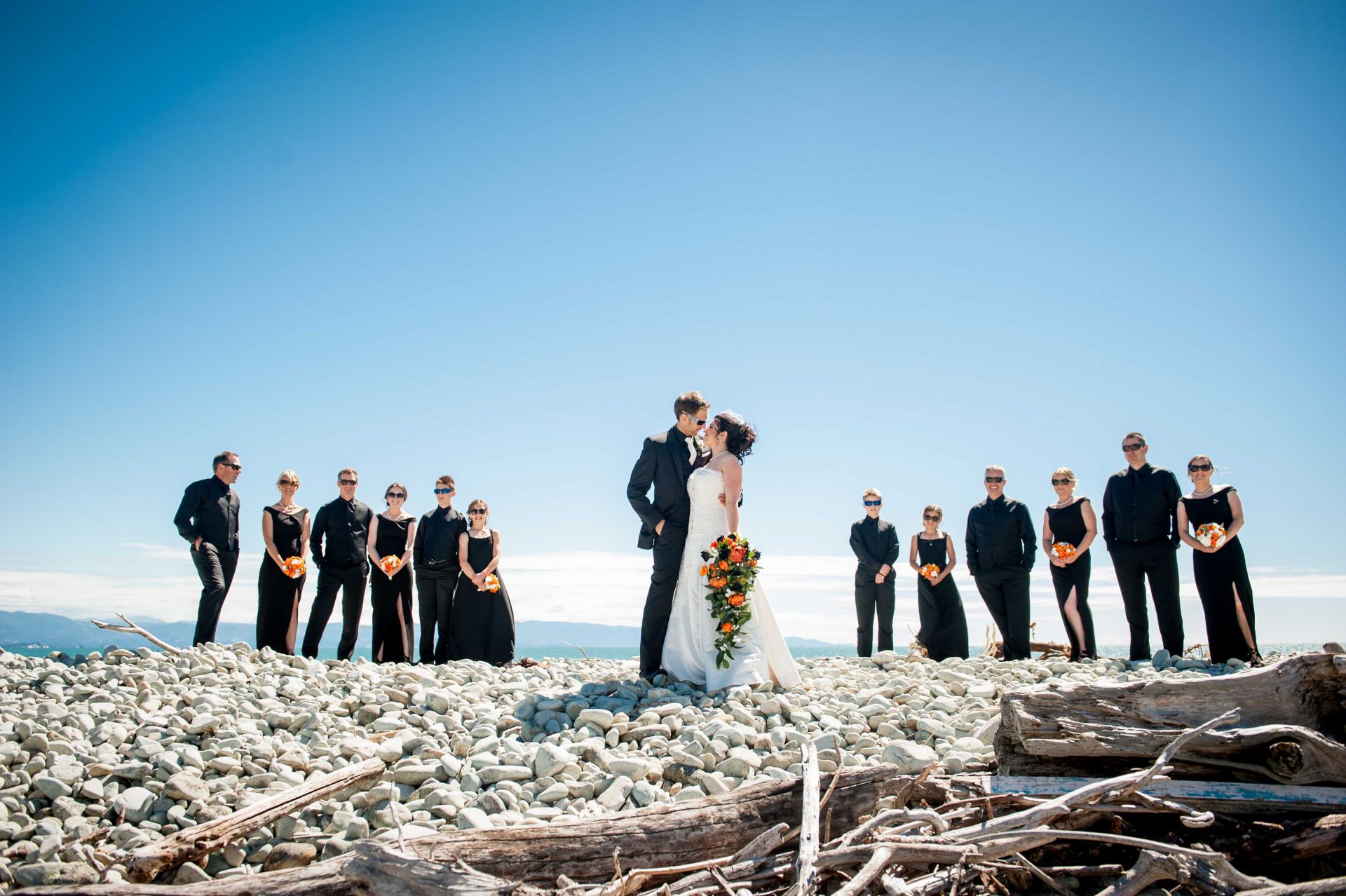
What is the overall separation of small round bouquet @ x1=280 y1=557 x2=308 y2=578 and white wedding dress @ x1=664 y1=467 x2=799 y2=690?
190 inches

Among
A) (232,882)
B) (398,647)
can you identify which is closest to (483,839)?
(232,882)

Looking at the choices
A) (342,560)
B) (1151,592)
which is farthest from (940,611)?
(342,560)

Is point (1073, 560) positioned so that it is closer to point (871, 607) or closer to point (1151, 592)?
point (1151, 592)

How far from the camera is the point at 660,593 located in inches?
310

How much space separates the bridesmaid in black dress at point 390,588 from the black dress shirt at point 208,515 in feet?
5.35

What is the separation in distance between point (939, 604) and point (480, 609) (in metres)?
6.15

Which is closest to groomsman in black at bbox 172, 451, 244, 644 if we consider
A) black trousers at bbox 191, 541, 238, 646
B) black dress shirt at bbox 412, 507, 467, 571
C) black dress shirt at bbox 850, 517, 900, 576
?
black trousers at bbox 191, 541, 238, 646

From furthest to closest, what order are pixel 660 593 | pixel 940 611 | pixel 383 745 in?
pixel 940 611
pixel 660 593
pixel 383 745

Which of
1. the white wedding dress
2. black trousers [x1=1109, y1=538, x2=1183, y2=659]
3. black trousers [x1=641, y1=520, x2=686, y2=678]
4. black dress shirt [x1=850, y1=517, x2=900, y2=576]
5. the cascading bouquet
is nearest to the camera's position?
the cascading bouquet

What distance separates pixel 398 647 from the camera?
33.7ft

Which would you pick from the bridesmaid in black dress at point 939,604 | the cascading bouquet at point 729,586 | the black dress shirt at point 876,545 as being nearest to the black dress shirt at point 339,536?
the cascading bouquet at point 729,586

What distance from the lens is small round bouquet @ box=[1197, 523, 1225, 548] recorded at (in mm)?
8961

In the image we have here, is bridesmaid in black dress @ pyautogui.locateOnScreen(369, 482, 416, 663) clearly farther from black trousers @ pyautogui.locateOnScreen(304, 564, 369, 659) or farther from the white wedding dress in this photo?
the white wedding dress

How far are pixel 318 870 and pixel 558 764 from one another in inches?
84.6
